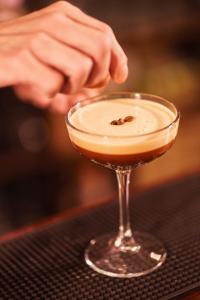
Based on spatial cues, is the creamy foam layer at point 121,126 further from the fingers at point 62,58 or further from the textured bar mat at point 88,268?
the textured bar mat at point 88,268

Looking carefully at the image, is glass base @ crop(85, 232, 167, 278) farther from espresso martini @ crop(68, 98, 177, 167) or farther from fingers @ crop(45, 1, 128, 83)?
fingers @ crop(45, 1, 128, 83)

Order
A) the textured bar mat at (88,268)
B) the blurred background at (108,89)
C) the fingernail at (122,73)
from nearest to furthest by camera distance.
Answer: the textured bar mat at (88,268) → the fingernail at (122,73) → the blurred background at (108,89)

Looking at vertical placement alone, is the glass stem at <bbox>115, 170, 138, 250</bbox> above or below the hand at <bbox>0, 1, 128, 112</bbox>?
below

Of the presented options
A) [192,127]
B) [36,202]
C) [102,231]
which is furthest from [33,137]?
[102,231]

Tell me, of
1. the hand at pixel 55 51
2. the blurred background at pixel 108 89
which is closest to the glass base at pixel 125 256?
the hand at pixel 55 51

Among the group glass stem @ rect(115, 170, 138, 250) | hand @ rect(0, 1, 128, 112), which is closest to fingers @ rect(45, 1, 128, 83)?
hand @ rect(0, 1, 128, 112)

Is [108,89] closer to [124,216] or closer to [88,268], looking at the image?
[124,216]

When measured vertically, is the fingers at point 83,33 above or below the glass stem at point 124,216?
above

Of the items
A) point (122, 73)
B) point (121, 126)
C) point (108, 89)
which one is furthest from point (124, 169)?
point (108, 89)
